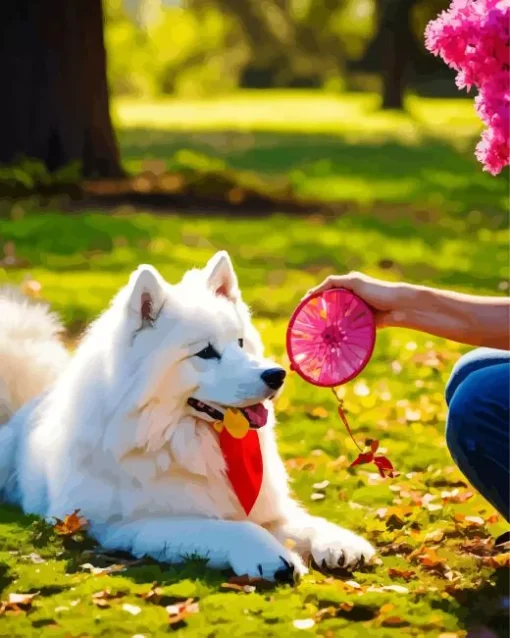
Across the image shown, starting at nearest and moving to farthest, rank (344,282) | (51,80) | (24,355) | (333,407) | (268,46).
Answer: (344,282), (24,355), (333,407), (51,80), (268,46)

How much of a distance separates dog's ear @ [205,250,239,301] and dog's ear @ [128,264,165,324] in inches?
10.2

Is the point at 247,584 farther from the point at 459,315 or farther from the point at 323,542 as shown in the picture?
the point at 459,315

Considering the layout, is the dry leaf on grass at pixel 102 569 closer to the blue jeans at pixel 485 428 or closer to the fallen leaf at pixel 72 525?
the fallen leaf at pixel 72 525

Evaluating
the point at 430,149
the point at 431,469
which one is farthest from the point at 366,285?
the point at 430,149

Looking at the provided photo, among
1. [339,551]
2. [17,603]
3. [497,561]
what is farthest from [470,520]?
[17,603]

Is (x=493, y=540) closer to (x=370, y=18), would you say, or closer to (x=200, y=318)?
(x=200, y=318)

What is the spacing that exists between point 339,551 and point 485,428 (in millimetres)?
781

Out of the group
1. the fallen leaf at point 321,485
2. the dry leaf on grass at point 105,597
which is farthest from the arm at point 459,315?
the fallen leaf at point 321,485

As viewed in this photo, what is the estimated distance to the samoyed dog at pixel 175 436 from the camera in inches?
171

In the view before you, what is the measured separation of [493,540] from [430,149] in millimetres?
20496

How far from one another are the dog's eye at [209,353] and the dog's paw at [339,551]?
0.80 metres

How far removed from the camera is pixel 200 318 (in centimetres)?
440

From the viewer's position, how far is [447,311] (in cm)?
411

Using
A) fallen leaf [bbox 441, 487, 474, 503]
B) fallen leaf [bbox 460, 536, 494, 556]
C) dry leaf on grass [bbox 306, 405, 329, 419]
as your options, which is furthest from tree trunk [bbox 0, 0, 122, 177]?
fallen leaf [bbox 460, 536, 494, 556]
